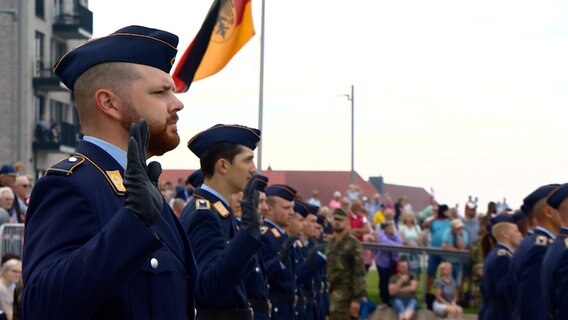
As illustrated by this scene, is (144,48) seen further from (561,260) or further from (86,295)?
(561,260)

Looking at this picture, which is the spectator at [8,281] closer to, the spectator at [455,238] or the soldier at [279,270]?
the soldier at [279,270]

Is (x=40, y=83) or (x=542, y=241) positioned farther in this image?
(x=40, y=83)

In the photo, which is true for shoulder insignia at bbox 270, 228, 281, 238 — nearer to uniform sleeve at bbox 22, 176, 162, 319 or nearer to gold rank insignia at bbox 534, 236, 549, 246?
gold rank insignia at bbox 534, 236, 549, 246

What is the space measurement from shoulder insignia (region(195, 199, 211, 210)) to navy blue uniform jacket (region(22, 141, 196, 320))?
10.3 feet

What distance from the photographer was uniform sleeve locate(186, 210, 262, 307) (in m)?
6.50

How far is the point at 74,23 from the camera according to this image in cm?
4800

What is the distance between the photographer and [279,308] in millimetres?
11039

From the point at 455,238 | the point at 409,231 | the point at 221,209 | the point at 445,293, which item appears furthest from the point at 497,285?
the point at 409,231

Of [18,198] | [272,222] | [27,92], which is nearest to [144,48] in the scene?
[272,222]

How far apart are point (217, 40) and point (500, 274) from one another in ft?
25.6

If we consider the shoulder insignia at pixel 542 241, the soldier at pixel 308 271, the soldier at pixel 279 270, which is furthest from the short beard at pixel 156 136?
the soldier at pixel 308 271

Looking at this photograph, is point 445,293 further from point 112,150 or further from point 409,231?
point 112,150

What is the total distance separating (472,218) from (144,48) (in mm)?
19136

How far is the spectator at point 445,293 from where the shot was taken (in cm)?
1892
